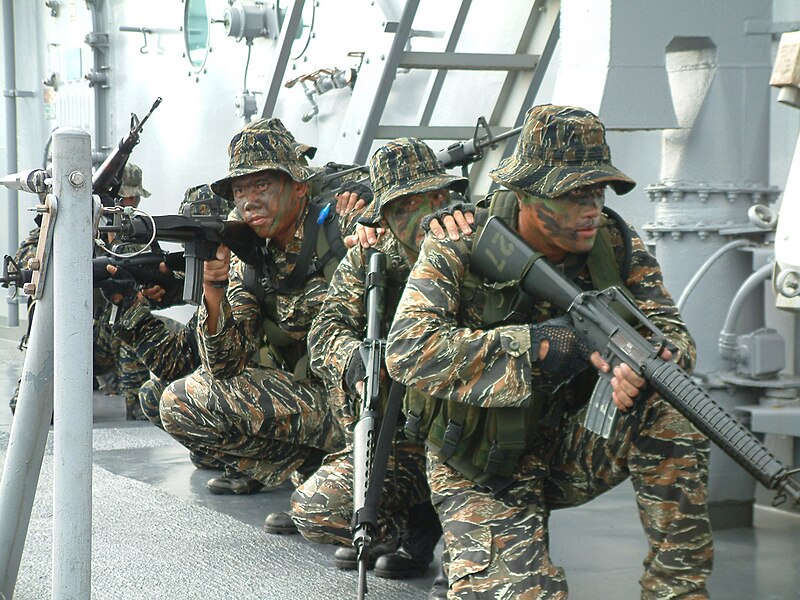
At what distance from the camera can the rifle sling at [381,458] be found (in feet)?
10.8

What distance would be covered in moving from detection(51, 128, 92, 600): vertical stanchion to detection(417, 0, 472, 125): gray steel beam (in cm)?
345

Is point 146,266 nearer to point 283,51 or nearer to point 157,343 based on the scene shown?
point 157,343

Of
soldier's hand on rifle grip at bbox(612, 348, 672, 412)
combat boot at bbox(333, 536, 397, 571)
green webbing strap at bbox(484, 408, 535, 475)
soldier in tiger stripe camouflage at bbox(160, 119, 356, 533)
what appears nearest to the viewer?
soldier's hand on rifle grip at bbox(612, 348, 672, 412)

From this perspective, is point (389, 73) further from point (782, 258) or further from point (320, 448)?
point (782, 258)

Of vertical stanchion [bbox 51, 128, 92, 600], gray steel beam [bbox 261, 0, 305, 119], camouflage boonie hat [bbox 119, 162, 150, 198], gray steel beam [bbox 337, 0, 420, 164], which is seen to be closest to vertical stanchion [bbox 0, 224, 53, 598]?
vertical stanchion [bbox 51, 128, 92, 600]

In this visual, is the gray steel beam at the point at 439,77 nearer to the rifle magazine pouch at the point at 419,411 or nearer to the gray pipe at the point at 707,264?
the gray pipe at the point at 707,264

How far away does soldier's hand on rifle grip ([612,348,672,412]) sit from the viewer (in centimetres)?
289

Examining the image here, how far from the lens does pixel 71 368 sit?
2500mm

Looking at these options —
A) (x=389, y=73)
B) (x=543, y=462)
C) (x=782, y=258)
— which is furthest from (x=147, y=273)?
(x=782, y=258)

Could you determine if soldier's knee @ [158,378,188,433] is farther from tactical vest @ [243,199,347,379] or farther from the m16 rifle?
the m16 rifle

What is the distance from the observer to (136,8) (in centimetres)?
927

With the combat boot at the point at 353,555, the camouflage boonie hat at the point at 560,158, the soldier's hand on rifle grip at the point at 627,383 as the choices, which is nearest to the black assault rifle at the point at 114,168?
the combat boot at the point at 353,555

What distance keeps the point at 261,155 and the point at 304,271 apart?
443mm

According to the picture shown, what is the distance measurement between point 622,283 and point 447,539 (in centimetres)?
83
